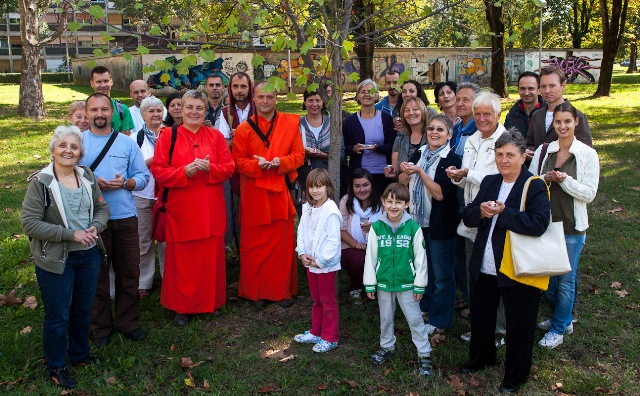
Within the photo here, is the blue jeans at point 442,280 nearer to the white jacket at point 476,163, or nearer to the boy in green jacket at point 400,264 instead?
the white jacket at point 476,163

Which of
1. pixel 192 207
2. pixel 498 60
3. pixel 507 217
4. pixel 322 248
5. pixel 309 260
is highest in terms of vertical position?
pixel 498 60

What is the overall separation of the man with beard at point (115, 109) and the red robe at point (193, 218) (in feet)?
2.60

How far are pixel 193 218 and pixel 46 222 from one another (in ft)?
4.81

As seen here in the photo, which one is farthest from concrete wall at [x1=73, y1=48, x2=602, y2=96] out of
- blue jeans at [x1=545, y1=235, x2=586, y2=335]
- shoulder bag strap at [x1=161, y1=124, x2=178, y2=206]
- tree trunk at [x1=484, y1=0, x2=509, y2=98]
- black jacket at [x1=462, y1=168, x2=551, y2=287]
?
black jacket at [x1=462, y1=168, x2=551, y2=287]

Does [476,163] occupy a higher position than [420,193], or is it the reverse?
[476,163]

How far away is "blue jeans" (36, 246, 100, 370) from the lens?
4.23 metres

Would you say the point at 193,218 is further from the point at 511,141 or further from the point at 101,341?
the point at 511,141

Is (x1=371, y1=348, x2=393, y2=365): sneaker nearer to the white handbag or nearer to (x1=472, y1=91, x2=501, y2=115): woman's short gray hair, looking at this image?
the white handbag

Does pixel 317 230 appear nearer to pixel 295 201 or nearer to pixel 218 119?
pixel 295 201

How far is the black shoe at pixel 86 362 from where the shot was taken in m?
4.64

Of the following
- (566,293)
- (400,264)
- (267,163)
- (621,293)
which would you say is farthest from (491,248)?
(621,293)

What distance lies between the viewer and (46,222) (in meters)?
4.09

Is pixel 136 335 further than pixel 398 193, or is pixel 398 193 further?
pixel 136 335

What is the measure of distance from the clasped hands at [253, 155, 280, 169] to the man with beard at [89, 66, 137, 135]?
1445mm
